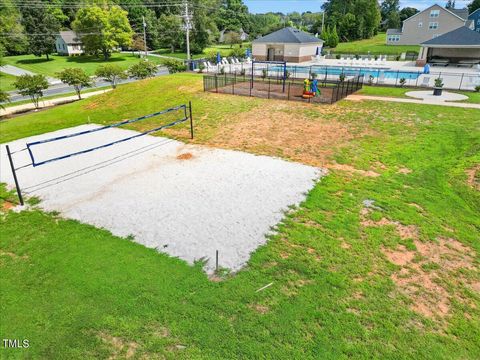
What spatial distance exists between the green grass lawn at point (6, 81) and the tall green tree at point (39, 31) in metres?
13.1

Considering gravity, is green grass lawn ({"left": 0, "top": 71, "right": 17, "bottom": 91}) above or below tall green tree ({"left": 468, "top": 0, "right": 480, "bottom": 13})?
below

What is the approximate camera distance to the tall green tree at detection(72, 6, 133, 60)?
6184cm

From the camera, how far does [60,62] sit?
2382 inches

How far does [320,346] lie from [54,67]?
64.4 m

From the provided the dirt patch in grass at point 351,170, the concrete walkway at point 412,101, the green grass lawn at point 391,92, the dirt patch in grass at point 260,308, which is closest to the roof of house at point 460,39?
the green grass lawn at point 391,92

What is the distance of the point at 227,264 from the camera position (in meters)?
6.93

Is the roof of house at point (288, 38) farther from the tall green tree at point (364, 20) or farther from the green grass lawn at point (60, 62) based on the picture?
the tall green tree at point (364, 20)

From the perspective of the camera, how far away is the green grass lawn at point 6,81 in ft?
140

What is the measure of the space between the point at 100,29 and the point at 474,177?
6816 cm

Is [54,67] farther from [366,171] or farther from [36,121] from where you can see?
[366,171]

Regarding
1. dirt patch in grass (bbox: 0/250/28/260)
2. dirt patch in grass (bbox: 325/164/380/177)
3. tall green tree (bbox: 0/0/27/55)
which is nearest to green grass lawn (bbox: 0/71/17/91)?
tall green tree (bbox: 0/0/27/55)

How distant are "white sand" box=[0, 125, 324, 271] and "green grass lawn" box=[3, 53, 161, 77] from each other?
46085 mm

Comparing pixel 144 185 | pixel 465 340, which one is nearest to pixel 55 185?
pixel 144 185

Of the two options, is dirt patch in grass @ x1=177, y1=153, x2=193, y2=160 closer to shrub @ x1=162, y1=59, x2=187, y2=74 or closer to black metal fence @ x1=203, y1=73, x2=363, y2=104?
Result: black metal fence @ x1=203, y1=73, x2=363, y2=104
